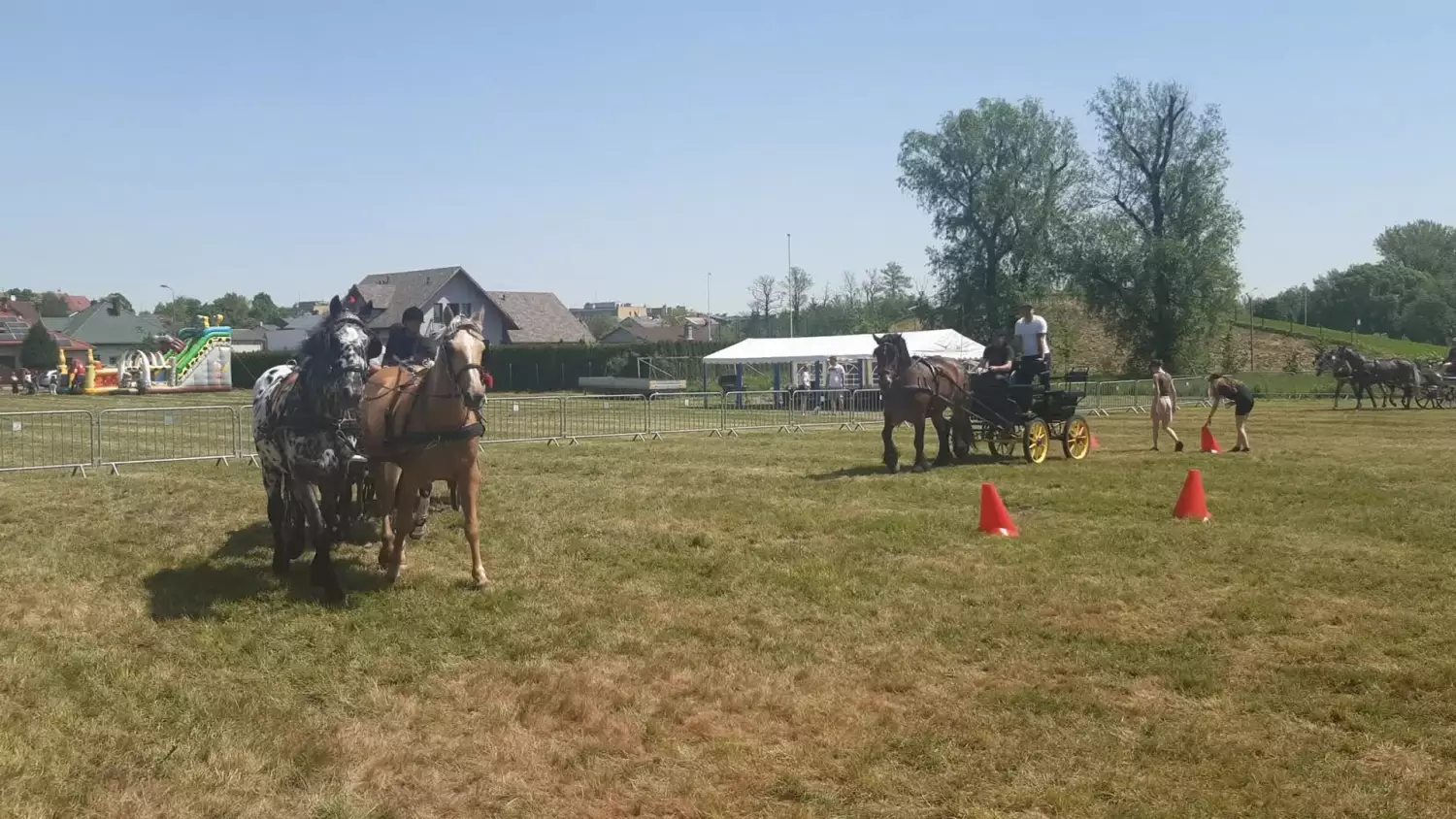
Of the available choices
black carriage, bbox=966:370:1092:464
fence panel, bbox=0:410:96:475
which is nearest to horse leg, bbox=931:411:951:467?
black carriage, bbox=966:370:1092:464

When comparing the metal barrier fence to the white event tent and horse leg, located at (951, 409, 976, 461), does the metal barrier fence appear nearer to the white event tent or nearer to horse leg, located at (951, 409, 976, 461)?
the white event tent

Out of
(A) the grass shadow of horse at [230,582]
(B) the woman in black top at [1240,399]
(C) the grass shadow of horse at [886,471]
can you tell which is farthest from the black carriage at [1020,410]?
(A) the grass shadow of horse at [230,582]

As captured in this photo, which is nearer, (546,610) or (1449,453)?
(546,610)

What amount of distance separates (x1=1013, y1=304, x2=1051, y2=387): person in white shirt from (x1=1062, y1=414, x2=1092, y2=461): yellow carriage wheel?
1.15m

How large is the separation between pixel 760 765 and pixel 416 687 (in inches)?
89.4

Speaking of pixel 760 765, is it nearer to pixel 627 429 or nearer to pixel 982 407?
pixel 982 407

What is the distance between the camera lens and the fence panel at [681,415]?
998 inches

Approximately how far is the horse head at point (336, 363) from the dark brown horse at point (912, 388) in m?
8.83

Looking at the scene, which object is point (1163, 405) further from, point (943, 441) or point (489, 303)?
point (489, 303)

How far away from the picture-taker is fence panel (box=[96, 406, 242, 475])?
58.5 feet

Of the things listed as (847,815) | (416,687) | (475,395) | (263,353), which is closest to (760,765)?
(847,815)

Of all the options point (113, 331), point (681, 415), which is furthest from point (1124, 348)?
point (113, 331)

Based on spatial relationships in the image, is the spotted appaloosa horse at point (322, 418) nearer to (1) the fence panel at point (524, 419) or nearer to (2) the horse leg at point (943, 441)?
(2) the horse leg at point (943, 441)

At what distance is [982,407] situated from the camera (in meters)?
16.7
